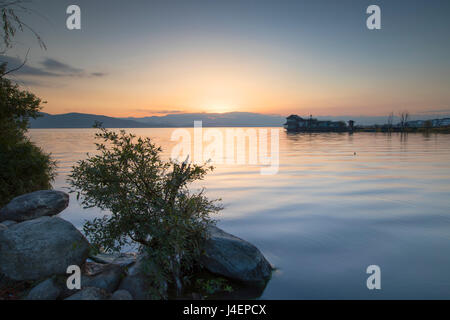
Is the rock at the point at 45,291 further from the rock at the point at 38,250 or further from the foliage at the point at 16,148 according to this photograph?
the foliage at the point at 16,148

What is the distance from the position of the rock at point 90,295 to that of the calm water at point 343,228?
4.82m

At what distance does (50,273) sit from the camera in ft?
25.0

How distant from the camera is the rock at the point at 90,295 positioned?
6359mm

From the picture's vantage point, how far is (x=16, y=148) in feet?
51.2

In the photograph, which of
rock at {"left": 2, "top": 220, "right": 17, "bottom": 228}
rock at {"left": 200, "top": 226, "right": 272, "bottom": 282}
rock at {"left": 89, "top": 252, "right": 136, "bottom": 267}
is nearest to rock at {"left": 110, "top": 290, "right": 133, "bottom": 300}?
rock at {"left": 89, "top": 252, "right": 136, "bottom": 267}

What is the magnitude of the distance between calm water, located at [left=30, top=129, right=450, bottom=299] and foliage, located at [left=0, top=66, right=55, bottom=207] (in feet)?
10.7

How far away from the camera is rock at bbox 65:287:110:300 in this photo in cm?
636

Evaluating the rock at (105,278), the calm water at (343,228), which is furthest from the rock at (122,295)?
the calm water at (343,228)

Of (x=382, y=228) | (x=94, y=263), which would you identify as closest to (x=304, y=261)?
(x=382, y=228)

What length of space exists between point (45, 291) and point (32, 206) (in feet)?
28.1

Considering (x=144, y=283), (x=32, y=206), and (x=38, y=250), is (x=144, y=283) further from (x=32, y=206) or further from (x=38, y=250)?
(x=32, y=206)

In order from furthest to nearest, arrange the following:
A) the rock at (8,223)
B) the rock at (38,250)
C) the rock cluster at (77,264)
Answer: the rock at (8,223) < the rock at (38,250) < the rock cluster at (77,264)
